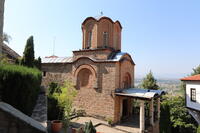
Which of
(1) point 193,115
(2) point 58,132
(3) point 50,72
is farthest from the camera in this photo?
(3) point 50,72

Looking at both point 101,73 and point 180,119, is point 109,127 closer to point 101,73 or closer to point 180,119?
point 101,73

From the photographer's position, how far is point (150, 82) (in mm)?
23344

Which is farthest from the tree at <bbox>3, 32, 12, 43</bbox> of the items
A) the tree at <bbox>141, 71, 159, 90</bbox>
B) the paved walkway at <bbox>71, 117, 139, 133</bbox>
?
the tree at <bbox>141, 71, 159, 90</bbox>

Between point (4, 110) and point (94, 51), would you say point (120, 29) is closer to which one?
point (94, 51)

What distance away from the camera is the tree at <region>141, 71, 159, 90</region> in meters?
23.1

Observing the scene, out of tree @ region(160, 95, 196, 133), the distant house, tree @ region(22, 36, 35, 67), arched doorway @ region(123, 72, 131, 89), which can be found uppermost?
tree @ region(22, 36, 35, 67)

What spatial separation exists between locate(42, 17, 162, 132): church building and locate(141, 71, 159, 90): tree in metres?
8.47

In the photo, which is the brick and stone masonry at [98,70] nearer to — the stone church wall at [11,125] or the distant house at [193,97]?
the distant house at [193,97]

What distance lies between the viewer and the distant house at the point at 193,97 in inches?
602

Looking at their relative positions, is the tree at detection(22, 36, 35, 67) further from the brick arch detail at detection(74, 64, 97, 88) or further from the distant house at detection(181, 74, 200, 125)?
the distant house at detection(181, 74, 200, 125)

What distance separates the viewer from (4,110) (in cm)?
322

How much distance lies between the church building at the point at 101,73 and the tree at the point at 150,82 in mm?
8472

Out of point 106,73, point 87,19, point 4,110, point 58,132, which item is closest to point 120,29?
point 87,19

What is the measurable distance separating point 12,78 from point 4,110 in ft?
8.14
